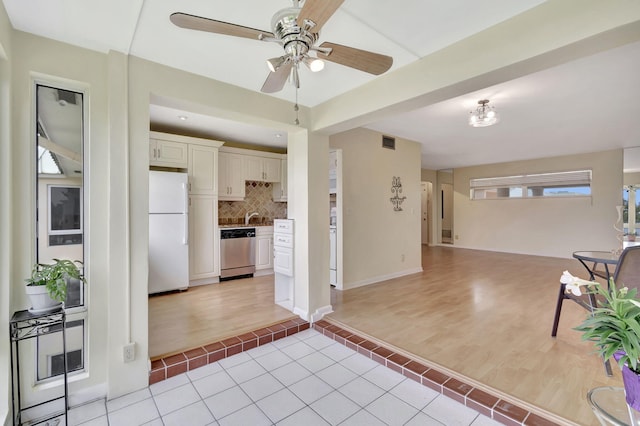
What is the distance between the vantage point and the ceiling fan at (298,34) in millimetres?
1142

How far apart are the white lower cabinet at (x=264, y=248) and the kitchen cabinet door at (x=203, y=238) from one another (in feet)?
2.25

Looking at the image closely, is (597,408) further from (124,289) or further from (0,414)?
(0,414)

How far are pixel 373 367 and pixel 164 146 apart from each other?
3836 mm

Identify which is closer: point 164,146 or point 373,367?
point 373,367

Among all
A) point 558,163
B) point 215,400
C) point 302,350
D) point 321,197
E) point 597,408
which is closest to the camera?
point 597,408

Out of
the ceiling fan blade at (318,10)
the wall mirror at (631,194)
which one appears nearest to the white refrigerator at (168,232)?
the ceiling fan blade at (318,10)

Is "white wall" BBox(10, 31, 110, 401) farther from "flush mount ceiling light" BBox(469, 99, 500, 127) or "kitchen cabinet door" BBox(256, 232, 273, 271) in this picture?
"flush mount ceiling light" BBox(469, 99, 500, 127)

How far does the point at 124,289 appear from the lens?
1.99 metres

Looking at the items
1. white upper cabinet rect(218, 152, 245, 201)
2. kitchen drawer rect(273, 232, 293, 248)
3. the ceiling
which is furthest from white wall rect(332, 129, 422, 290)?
white upper cabinet rect(218, 152, 245, 201)

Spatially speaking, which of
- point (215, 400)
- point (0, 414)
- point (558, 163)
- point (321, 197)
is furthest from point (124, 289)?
point (558, 163)

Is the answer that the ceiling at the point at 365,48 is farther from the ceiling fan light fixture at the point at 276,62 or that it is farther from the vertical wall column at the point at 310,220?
the vertical wall column at the point at 310,220

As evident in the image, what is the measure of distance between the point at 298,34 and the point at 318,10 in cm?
24

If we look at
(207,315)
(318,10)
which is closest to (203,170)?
(207,315)

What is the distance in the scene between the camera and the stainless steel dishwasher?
4553mm
